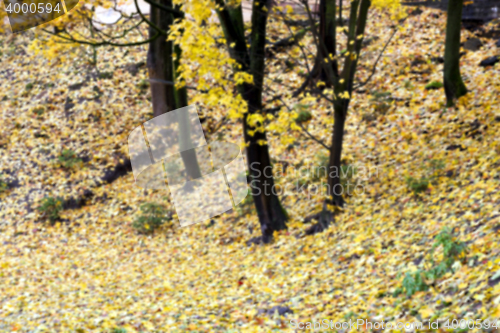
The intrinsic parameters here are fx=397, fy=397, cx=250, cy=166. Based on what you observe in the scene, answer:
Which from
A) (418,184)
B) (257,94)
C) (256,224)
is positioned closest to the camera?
(418,184)

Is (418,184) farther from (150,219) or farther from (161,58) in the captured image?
(161,58)

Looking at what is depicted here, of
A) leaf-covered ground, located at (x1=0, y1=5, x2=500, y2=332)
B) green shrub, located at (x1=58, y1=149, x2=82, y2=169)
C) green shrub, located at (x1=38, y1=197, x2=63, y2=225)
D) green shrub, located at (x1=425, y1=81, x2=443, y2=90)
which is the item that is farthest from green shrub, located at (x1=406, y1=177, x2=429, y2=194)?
green shrub, located at (x1=58, y1=149, x2=82, y2=169)

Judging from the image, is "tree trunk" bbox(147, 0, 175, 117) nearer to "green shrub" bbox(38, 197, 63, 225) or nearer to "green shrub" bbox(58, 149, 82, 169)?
"green shrub" bbox(58, 149, 82, 169)

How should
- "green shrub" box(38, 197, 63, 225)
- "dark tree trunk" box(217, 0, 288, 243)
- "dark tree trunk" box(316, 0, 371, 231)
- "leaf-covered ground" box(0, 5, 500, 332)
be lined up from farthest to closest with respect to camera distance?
"green shrub" box(38, 197, 63, 225)
"dark tree trunk" box(217, 0, 288, 243)
"dark tree trunk" box(316, 0, 371, 231)
"leaf-covered ground" box(0, 5, 500, 332)

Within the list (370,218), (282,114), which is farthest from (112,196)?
(370,218)

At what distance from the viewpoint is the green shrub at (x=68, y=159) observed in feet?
33.5

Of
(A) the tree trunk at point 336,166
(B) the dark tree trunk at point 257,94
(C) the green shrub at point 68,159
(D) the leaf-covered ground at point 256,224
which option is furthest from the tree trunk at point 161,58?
(A) the tree trunk at point 336,166

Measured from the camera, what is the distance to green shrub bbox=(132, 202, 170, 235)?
8352 mm

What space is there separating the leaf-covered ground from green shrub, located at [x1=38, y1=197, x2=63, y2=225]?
8.2 inches

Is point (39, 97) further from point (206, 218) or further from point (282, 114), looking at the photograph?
point (282, 114)

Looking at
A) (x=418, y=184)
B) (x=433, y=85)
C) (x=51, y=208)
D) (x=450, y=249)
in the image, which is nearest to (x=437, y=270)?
(x=450, y=249)

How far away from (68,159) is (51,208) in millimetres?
1731

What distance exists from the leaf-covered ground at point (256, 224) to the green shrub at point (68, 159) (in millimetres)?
144

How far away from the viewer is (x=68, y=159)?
1033 centimetres
